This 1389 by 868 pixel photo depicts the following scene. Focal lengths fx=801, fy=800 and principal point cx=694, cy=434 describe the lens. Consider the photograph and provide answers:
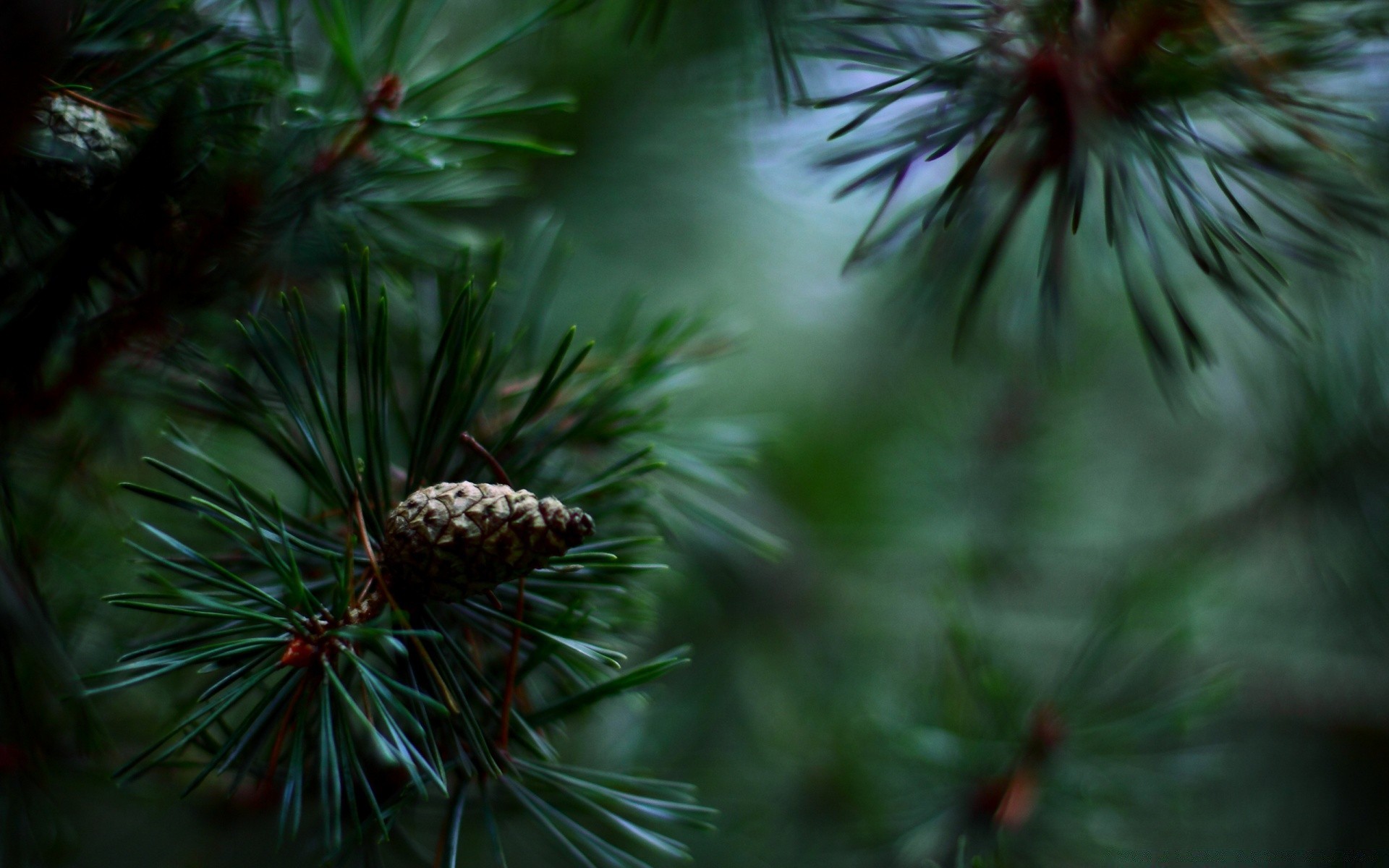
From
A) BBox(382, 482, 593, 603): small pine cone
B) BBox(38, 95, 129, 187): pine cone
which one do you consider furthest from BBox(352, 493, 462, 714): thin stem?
BBox(38, 95, 129, 187): pine cone

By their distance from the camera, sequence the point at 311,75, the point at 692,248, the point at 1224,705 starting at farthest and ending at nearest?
the point at 692,248
the point at 1224,705
the point at 311,75

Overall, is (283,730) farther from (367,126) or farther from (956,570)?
(956,570)

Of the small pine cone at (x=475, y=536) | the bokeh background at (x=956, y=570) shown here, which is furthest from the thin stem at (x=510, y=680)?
the bokeh background at (x=956, y=570)

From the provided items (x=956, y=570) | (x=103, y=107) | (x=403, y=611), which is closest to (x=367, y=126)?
(x=103, y=107)

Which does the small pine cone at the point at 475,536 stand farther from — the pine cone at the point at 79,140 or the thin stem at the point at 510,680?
the pine cone at the point at 79,140

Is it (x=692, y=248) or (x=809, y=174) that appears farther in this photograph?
(x=692, y=248)

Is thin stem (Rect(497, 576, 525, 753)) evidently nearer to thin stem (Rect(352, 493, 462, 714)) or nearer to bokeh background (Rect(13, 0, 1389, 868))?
thin stem (Rect(352, 493, 462, 714))

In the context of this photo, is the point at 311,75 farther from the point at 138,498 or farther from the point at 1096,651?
the point at 1096,651

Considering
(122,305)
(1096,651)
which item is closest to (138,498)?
(122,305)
